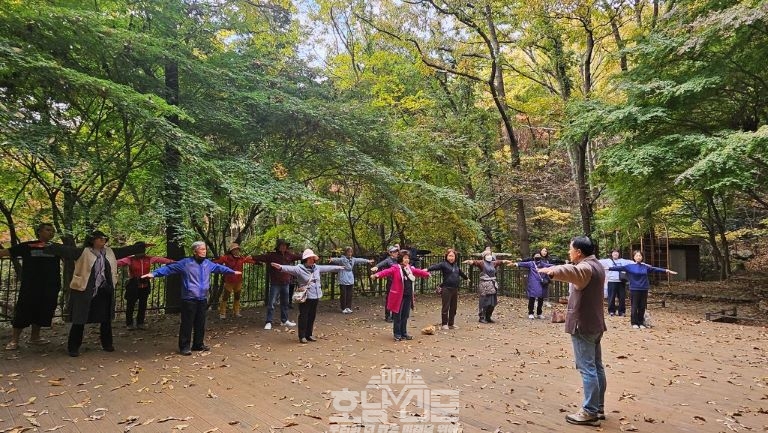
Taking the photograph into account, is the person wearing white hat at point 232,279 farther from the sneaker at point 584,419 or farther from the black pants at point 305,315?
the sneaker at point 584,419

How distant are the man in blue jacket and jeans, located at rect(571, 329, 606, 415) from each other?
525cm

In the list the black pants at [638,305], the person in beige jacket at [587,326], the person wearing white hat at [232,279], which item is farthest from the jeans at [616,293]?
the person wearing white hat at [232,279]

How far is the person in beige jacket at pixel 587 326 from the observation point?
4.14 metres

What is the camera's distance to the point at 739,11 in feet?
28.6

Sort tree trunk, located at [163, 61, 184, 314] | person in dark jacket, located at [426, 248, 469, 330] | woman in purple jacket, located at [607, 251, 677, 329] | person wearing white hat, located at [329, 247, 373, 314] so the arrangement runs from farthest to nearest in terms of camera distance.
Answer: person wearing white hat, located at [329, 247, 373, 314] < woman in purple jacket, located at [607, 251, 677, 329] < person in dark jacket, located at [426, 248, 469, 330] < tree trunk, located at [163, 61, 184, 314]

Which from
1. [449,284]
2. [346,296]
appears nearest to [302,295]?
[449,284]

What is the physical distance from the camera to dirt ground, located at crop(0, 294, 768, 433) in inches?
165

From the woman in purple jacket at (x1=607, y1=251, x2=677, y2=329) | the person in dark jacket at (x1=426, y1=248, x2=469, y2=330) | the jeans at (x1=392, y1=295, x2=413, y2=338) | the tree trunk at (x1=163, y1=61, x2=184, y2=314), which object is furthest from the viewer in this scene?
the woman in purple jacket at (x1=607, y1=251, x2=677, y2=329)

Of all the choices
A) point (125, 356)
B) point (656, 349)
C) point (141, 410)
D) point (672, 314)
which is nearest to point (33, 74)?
point (125, 356)

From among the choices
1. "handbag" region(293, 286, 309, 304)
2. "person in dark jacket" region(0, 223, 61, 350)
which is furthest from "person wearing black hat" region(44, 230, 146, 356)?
"handbag" region(293, 286, 309, 304)

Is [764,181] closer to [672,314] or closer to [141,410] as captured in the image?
[672,314]

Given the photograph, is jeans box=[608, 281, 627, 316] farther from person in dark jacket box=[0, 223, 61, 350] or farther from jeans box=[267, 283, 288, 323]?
person in dark jacket box=[0, 223, 61, 350]

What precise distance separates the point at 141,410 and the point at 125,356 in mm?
2579

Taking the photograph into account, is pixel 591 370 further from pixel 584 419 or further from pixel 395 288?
pixel 395 288
